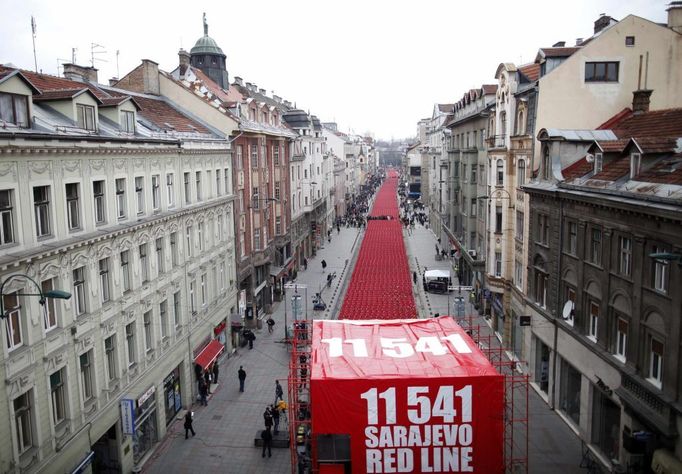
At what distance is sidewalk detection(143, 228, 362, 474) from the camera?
22.7 m

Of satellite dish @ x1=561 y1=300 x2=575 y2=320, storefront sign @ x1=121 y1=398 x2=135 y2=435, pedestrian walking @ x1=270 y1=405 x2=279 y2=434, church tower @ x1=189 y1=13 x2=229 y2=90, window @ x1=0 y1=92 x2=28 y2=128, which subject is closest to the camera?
window @ x1=0 y1=92 x2=28 y2=128

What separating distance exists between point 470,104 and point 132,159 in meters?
36.2

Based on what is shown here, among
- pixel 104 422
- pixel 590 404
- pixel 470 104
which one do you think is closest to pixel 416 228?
pixel 470 104

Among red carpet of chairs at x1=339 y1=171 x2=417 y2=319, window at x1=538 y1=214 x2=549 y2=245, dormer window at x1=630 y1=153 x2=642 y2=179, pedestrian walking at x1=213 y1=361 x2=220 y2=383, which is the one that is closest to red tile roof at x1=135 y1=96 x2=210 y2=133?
pedestrian walking at x1=213 y1=361 x2=220 y2=383

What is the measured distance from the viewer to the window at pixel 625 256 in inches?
797

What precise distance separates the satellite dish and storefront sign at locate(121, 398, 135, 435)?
1814 cm

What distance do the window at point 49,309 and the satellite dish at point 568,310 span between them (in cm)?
1996

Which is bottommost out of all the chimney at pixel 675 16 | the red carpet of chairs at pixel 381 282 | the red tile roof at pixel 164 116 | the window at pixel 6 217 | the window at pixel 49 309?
the red carpet of chairs at pixel 381 282

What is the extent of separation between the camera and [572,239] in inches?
987

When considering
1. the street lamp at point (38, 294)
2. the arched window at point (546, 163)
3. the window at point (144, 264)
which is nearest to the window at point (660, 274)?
the arched window at point (546, 163)

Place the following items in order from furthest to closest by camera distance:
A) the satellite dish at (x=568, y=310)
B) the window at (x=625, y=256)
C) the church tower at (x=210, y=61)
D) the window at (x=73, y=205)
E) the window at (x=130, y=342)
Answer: the church tower at (x=210, y=61), the satellite dish at (x=568, y=310), the window at (x=130, y=342), the window at (x=625, y=256), the window at (x=73, y=205)

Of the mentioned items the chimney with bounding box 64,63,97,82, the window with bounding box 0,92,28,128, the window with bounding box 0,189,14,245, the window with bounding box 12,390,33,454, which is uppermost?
the chimney with bounding box 64,63,97,82

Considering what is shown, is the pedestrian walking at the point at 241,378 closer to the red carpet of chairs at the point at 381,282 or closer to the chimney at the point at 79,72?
the red carpet of chairs at the point at 381,282

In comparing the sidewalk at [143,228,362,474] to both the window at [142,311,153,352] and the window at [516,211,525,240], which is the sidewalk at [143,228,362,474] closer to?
the window at [142,311,153,352]
